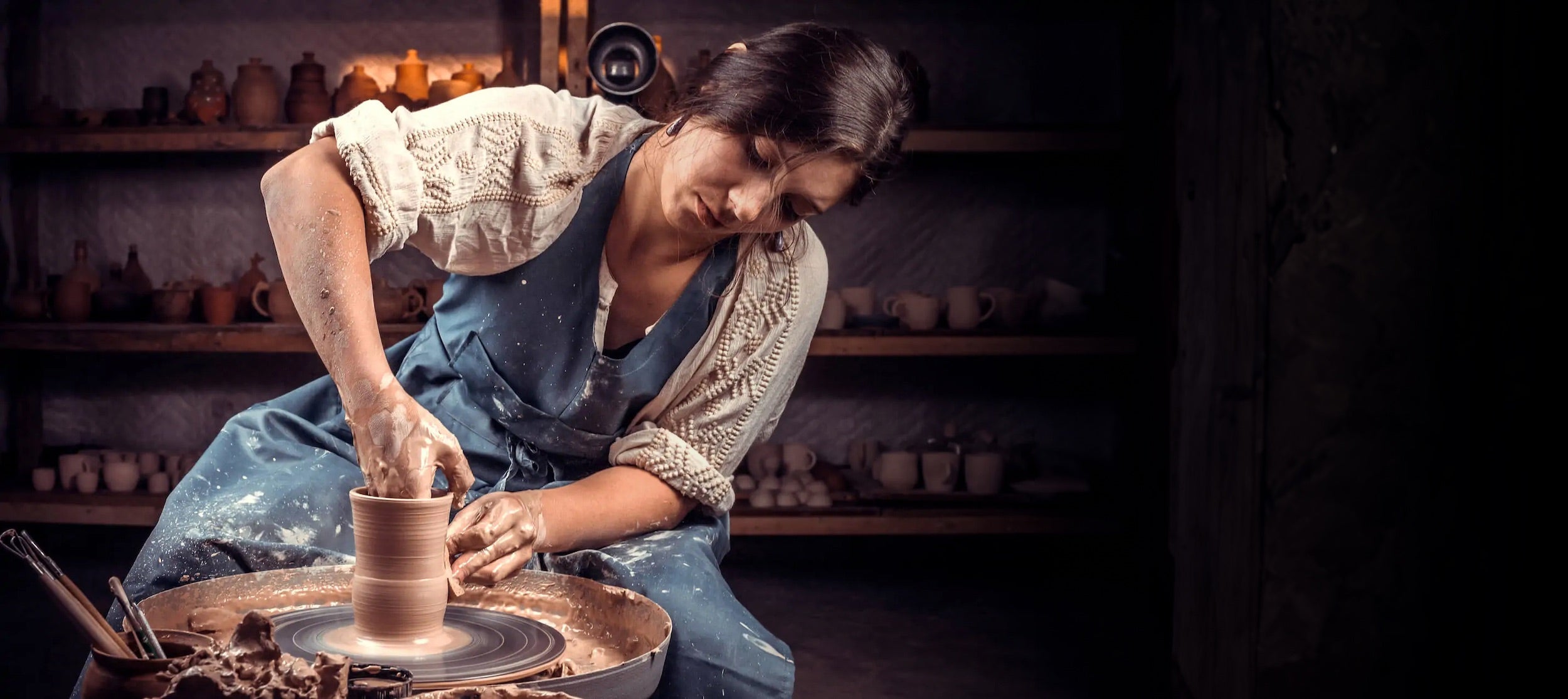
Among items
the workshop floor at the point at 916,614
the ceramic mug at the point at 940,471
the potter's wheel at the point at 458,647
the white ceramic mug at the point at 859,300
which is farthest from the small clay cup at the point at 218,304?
the potter's wheel at the point at 458,647

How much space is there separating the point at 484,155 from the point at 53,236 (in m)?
3.51

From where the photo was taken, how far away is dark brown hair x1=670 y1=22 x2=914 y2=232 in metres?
1.57

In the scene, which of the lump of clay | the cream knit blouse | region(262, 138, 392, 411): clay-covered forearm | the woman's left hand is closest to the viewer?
the lump of clay

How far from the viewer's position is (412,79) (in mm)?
4004

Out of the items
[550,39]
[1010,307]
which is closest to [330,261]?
[550,39]

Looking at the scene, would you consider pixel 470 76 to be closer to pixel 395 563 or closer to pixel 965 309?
pixel 965 309

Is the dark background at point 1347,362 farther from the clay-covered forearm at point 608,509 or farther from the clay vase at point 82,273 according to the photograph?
the clay vase at point 82,273

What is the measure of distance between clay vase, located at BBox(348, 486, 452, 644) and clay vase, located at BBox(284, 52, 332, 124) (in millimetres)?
3020

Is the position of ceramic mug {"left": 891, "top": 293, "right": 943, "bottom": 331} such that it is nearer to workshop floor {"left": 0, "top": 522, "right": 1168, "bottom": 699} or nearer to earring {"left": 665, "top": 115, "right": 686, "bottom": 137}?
workshop floor {"left": 0, "top": 522, "right": 1168, "bottom": 699}

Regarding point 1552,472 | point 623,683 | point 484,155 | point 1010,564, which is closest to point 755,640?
point 623,683

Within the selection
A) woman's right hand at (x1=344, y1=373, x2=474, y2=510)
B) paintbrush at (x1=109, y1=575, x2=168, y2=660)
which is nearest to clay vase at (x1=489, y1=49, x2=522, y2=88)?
woman's right hand at (x1=344, y1=373, x2=474, y2=510)

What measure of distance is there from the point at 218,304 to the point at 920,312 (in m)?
2.28

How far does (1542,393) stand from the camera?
4.89 feet

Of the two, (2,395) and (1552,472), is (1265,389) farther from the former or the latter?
(2,395)
